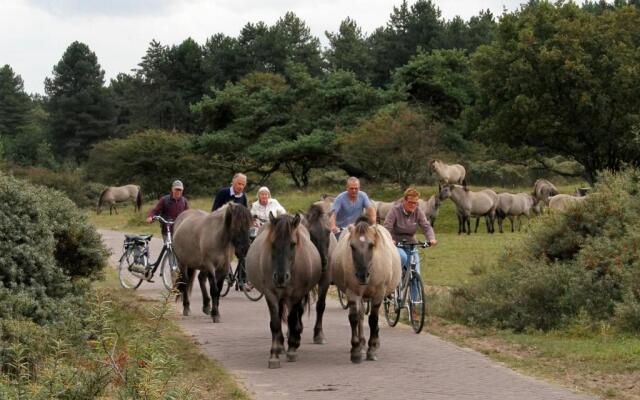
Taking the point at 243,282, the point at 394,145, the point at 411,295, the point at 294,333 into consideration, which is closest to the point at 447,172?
the point at 394,145

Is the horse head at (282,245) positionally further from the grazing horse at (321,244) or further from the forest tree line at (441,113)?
the forest tree line at (441,113)

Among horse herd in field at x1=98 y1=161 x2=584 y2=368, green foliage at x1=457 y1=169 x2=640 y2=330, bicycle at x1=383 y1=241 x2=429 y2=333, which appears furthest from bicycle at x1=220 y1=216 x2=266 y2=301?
green foliage at x1=457 y1=169 x2=640 y2=330

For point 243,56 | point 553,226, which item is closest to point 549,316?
point 553,226

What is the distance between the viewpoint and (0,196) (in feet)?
39.0

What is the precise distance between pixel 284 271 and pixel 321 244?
4.50 ft

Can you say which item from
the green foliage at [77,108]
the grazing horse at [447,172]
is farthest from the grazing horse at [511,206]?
the green foliage at [77,108]

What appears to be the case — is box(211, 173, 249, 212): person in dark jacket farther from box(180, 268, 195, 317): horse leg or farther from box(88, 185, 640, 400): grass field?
box(88, 185, 640, 400): grass field

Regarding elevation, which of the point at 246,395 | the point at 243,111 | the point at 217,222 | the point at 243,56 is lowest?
the point at 246,395

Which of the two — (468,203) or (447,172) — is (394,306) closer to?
(468,203)

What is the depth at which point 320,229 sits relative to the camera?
40.5 ft

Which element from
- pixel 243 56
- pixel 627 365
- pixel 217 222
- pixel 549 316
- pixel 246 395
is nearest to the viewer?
pixel 246 395

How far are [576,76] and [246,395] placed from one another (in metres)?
34.3

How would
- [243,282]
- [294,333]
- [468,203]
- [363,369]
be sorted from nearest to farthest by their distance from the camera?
[363,369] < [294,333] < [243,282] < [468,203]

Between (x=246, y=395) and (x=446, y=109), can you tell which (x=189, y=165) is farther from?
(x=246, y=395)
